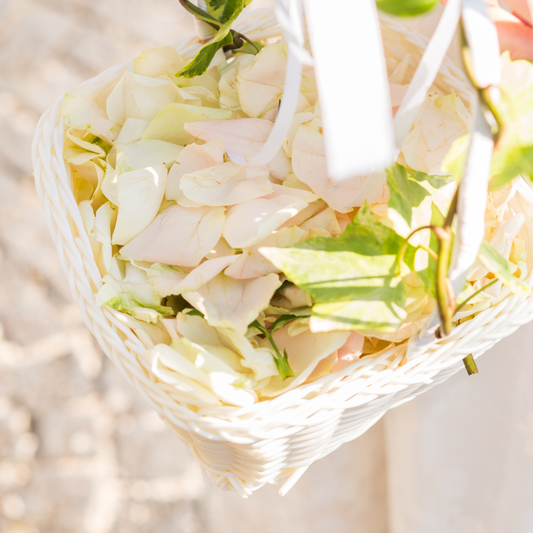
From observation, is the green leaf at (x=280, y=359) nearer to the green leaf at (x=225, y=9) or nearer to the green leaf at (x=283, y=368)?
the green leaf at (x=283, y=368)

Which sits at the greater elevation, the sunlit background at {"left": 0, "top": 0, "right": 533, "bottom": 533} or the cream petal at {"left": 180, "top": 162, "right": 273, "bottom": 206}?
the cream petal at {"left": 180, "top": 162, "right": 273, "bottom": 206}

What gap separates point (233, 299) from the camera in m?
0.34

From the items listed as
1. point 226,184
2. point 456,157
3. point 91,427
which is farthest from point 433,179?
point 91,427

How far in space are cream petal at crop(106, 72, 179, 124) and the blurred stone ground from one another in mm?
664

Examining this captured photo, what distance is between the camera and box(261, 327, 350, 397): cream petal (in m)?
0.32

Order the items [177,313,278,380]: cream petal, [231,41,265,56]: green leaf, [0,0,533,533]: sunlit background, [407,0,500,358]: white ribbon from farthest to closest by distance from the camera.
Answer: [0,0,533,533]: sunlit background
[231,41,265,56]: green leaf
[177,313,278,380]: cream petal
[407,0,500,358]: white ribbon

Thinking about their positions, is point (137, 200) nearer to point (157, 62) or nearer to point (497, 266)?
point (157, 62)

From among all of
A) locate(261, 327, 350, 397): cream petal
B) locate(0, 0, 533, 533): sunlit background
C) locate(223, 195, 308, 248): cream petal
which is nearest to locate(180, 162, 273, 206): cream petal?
locate(223, 195, 308, 248): cream petal

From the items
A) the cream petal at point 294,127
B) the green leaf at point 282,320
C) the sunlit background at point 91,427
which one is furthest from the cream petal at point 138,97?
the sunlit background at point 91,427

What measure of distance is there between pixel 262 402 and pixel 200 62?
11.3 inches

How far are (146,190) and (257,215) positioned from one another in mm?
93

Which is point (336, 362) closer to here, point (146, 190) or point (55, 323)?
point (146, 190)

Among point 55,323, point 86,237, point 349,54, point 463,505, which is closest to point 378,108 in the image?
point 349,54

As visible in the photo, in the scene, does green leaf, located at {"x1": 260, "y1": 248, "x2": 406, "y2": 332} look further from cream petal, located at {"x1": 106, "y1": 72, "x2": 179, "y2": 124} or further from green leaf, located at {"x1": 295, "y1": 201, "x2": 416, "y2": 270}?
cream petal, located at {"x1": 106, "y1": 72, "x2": 179, "y2": 124}
